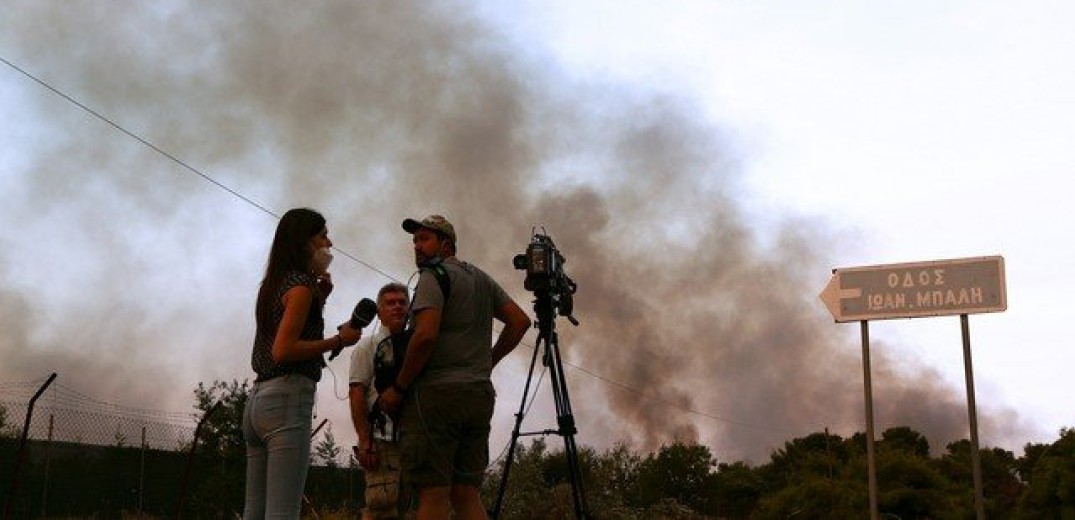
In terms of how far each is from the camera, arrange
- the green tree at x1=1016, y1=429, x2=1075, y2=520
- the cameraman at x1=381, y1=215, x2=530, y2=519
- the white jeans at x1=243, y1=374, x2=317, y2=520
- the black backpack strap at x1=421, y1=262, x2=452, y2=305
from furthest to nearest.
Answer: the green tree at x1=1016, y1=429, x2=1075, y2=520 → the black backpack strap at x1=421, y1=262, x2=452, y2=305 → the cameraman at x1=381, y1=215, x2=530, y2=519 → the white jeans at x1=243, y1=374, x2=317, y2=520

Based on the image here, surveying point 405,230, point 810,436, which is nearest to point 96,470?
point 405,230

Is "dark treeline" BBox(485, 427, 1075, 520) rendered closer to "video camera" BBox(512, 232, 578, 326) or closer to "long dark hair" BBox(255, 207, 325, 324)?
"video camera" BBox(512, 232, 578, 326)

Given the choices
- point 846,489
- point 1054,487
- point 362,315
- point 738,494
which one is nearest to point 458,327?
point 362,315

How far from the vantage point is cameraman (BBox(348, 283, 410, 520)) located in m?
5.11

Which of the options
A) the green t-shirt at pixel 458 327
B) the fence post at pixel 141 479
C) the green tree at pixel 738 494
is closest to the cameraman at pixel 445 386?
the green t-shirt at pixel 458 327

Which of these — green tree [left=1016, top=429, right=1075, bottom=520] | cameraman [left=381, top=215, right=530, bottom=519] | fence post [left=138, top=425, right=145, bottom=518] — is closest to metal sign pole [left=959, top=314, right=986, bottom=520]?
green tree [left=1016, top=429, right=1075, bottom=520]

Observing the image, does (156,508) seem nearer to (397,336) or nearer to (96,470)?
(96,470)

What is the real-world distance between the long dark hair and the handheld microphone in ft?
0.87

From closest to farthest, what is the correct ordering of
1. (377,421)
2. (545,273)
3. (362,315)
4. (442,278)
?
(362,315), (442,278), (377,421), (545,273)

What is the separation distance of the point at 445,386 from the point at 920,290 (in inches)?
220

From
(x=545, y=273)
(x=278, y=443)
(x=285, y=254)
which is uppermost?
(x=545, y=273)

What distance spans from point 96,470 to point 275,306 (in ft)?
35.8

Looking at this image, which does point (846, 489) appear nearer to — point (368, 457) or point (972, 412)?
point (972, 412)

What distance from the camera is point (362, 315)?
4.29 meters
